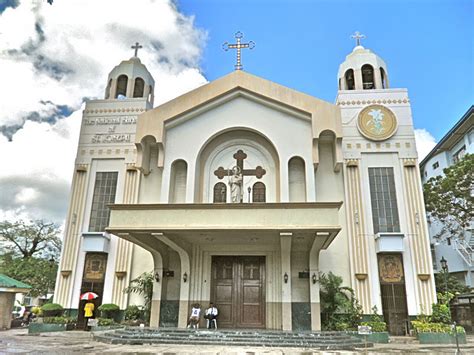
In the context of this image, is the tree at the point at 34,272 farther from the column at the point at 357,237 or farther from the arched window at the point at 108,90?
the column at the point at 357,237

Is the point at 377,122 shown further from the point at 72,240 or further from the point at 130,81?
the point at 72,240

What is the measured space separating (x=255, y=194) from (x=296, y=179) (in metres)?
1.73

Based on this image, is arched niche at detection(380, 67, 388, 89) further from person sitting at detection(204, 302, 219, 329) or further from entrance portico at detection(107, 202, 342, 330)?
person sitting at detection(204, 302, 219, 329)

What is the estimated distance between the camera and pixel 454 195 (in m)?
17.9

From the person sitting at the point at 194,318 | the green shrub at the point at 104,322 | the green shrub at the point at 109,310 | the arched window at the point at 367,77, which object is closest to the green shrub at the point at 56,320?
the green shrub at the point at 109,310

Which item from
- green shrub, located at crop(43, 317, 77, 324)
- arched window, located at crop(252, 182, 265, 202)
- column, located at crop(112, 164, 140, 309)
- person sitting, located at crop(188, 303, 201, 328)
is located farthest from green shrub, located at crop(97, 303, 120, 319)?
arched window, located at crop(252, 182, 265, 202)

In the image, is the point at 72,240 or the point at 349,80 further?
the point at 349,80

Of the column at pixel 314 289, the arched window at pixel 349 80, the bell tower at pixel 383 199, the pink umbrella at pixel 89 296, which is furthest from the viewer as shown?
the arched window at pixel 349 80

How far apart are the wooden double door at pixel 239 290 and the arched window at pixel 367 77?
952cm

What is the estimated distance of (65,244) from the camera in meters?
16.5

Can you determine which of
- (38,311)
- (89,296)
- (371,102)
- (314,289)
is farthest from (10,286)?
(371,102)

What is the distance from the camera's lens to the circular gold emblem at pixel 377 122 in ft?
54.6

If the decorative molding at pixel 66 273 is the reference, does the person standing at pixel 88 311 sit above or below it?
below

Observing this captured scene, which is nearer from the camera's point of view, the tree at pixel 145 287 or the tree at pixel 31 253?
the tree at pixel 145 287
